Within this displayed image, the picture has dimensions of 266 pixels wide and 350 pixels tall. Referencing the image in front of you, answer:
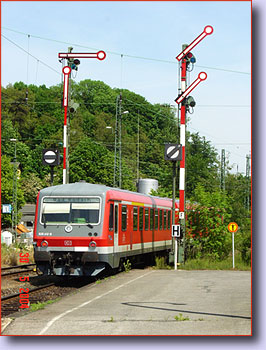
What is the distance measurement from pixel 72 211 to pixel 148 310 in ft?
24.7

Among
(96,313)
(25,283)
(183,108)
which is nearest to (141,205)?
(183,108)

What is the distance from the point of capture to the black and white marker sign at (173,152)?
73.4 ft

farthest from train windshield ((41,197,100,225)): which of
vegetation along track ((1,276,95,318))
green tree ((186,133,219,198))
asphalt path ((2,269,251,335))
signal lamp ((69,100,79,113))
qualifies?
green tree ((186,133,219,198))

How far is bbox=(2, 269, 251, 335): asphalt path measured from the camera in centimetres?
970

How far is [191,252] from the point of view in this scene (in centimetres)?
2552

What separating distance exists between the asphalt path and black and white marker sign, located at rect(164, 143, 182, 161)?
5.79m

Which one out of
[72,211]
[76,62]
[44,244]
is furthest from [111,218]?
[76,62]

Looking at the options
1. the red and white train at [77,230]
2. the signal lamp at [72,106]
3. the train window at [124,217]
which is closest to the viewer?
the red and white train at [77,230]

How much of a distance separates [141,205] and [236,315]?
42.9ft

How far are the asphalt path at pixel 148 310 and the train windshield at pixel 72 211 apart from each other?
2019mm

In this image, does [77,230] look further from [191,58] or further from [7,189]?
[7,189]

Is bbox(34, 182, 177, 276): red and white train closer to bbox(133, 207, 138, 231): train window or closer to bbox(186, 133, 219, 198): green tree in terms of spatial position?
bbox(133, 207, 138, 231): train window

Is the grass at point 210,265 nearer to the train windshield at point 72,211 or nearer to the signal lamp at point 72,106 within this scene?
the train windshield at point 72,211

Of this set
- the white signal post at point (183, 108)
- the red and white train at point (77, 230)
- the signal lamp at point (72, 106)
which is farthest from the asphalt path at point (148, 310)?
the signal lamp at point (72, 106)
